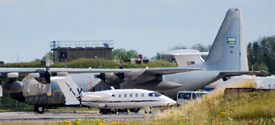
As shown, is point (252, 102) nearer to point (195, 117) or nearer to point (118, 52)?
point (195, 117)

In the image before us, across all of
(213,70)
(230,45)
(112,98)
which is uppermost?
(230,45)

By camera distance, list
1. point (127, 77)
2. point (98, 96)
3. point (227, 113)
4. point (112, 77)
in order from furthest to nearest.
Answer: point (112, 77), point (127, 77), point (98, 96), point (227, 113)

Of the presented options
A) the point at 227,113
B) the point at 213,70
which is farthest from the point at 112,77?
the point at 227,113

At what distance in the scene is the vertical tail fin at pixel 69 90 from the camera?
34781 mm

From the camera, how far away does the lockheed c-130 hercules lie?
3653cm

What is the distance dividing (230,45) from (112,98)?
12435mm

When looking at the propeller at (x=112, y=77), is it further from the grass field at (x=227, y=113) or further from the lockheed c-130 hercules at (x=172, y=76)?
the grass field at (x=227, y=113)

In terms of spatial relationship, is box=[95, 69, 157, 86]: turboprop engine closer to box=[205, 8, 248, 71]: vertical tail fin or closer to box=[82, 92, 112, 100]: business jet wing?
box=[82, 92, 112, 100]: business jet wing

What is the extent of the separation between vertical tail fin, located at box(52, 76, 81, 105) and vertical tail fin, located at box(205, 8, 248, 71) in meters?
12.1

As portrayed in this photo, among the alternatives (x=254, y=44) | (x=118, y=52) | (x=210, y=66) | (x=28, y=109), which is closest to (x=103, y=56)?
(x=28, y=109)

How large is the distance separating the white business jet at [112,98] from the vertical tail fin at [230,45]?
8.06 metres

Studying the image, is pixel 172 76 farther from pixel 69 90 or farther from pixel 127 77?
pixel 69 90

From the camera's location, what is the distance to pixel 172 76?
3841cm

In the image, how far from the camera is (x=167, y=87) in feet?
125
